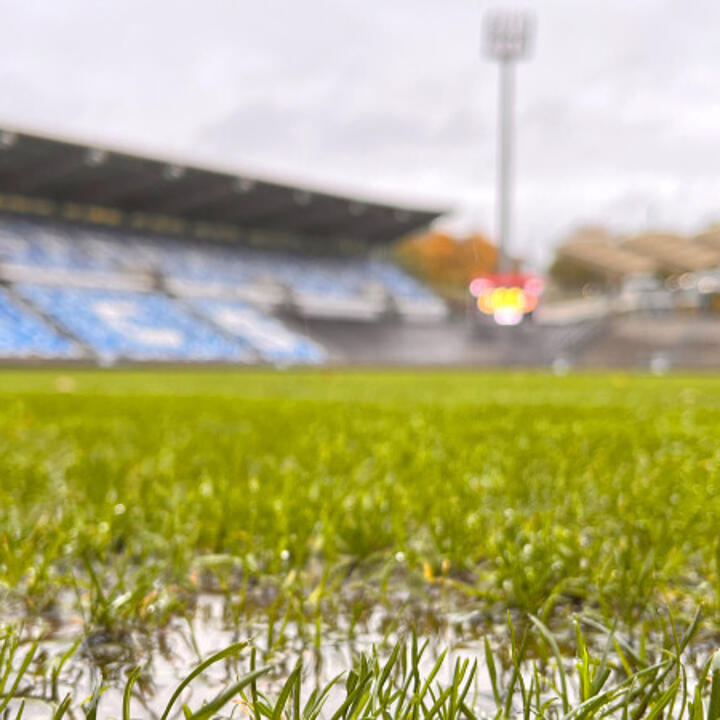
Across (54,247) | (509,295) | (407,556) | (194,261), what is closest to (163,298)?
(194,261)

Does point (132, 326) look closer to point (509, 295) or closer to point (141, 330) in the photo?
point (141, 330)

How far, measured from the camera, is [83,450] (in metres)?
3.37

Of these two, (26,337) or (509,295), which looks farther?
(509,295)

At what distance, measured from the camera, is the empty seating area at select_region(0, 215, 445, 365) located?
26266mm

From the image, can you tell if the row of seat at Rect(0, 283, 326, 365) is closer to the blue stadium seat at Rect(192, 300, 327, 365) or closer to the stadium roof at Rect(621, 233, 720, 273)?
the blue stadium seat at Rect(192, 300, 327, 365)

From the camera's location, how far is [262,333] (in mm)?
31031

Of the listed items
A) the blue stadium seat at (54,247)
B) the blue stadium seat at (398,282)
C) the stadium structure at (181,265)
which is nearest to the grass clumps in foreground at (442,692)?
the stadium structure at (181,265)

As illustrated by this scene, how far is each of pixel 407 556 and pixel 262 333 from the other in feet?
97.7

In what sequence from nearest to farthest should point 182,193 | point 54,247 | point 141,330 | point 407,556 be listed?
point 407,556 < point 141,330 < point 54,247 < point 182,193

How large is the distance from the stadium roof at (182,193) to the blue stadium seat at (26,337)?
5400 millimetres

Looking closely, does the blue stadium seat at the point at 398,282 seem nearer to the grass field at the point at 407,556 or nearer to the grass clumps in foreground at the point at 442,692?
the grass field at the point at 407,556

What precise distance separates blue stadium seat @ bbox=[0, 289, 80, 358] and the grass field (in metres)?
22.4

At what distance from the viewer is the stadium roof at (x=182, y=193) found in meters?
28.0

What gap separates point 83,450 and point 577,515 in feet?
7.39
